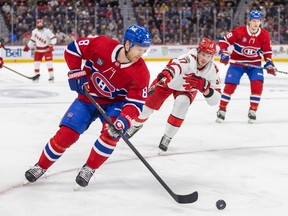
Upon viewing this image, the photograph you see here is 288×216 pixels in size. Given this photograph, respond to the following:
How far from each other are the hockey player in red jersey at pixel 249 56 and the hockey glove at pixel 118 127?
2855mm

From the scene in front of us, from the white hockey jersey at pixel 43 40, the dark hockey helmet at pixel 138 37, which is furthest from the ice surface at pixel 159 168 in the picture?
the white hockey jersey at pixel 43 40

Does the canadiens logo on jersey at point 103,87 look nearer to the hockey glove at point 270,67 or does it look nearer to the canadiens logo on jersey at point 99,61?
the canadiens logo on jersey at point 99,61

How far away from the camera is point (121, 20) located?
46.4ft

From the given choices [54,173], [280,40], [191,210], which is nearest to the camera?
[191,210]

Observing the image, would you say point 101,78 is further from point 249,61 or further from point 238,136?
point 249,61

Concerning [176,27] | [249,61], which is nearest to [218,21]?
[176,27]

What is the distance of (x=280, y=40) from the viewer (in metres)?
14.1

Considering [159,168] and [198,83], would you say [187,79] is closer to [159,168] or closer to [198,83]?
[198,83]

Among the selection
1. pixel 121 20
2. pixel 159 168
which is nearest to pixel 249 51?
pixel 159 168

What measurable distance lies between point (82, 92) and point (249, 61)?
10.3ft

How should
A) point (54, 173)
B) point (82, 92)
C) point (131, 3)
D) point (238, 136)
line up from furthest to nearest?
point (131, 3)
point (238, 136)
point (54, 173)
point (82, 92)

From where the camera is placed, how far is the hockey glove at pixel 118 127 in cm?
296

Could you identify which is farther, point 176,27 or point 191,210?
point 176,27

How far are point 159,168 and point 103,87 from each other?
85 centimetres
